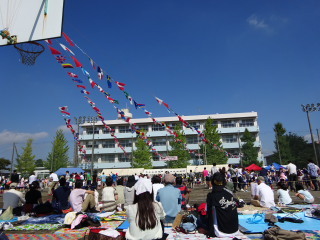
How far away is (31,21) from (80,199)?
5610mm

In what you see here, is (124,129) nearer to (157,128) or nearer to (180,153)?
(157,128)

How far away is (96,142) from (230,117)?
99.8 feet

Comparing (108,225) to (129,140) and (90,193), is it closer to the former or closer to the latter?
(90,193)

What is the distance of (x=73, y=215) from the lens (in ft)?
21.9

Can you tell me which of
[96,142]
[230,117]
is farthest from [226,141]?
[96,142]

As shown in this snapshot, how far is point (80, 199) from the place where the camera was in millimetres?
7863

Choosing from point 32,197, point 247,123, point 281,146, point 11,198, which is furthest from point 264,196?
point 247,123

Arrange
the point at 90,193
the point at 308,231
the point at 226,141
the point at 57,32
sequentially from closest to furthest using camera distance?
the point at 308,231
the point at 57,32
the point at 90,193
the point at 226,141

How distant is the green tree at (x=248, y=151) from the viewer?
45.1m

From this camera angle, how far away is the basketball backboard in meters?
6.70

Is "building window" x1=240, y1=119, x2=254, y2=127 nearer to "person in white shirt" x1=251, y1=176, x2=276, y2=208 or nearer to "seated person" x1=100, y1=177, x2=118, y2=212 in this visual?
"person in white shirt" x1=251, y1=176, x2=276, y2=208

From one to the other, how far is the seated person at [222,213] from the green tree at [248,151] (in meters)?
43.1

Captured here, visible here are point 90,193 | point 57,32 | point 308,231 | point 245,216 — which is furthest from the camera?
point 90,193

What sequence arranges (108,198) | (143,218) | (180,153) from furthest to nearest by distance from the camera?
(180,153) → (108,198) → (143,218)
